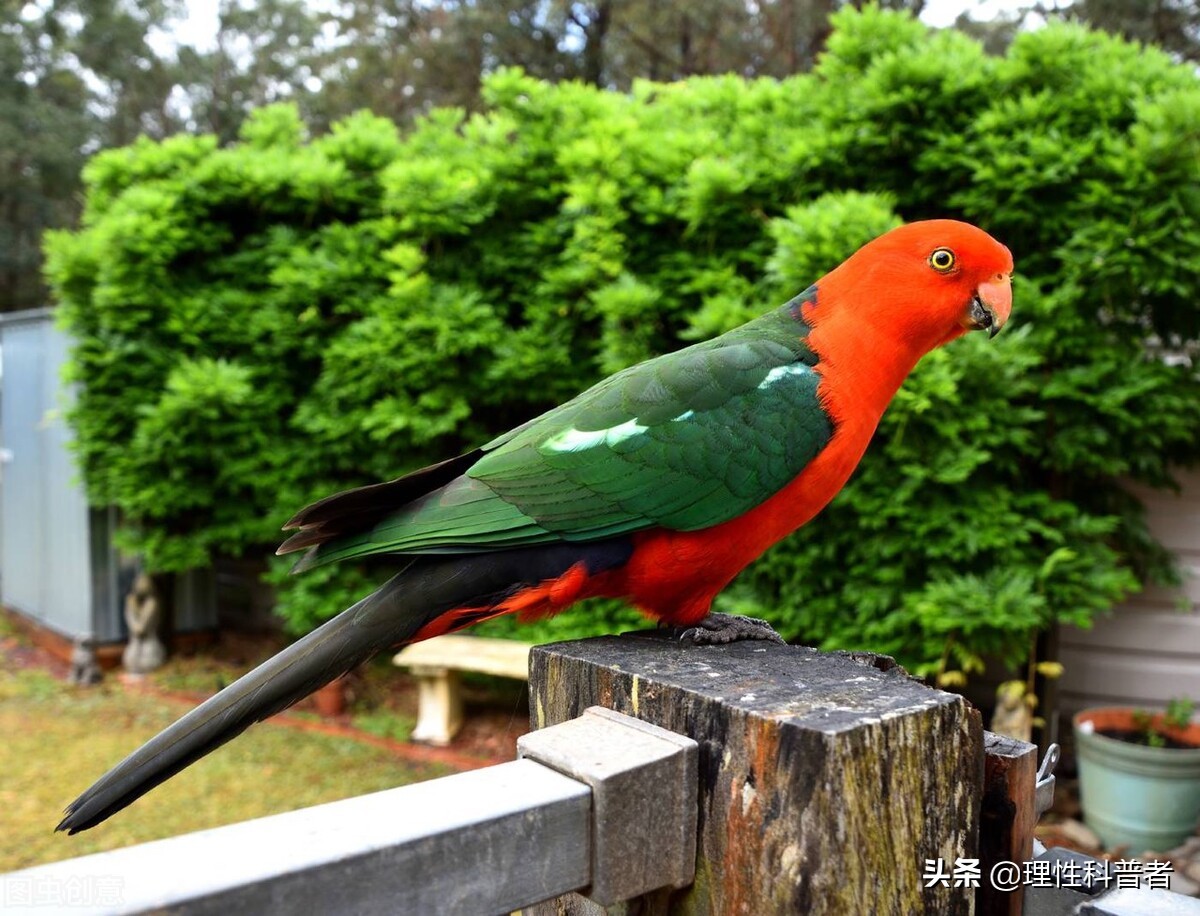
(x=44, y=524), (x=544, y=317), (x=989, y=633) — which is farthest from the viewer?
(x=44, y=524)

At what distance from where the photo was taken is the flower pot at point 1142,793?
12.3 feet

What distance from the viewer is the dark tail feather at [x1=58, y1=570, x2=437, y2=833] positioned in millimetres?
1133

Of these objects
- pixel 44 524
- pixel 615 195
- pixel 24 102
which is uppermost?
pixel 24 102

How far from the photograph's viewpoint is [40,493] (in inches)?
282

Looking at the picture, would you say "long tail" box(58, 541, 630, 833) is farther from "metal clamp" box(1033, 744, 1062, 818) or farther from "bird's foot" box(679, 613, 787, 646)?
"metal clamp" box(1033, 744, 1062, 818)

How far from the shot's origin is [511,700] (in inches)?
227

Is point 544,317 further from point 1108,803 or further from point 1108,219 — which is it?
point 1108,803

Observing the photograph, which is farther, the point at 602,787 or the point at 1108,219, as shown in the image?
the point at 1108,219

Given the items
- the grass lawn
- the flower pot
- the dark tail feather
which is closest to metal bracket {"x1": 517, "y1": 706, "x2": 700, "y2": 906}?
the dark tail feather

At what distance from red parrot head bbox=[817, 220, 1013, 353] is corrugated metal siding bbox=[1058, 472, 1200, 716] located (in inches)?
125

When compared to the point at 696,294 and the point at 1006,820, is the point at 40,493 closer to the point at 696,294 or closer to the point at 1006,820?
the point at 696,294

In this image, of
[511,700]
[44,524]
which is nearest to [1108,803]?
[511,700]

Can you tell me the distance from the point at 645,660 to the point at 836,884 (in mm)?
434


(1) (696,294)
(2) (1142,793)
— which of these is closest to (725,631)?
(1) (696,294)
